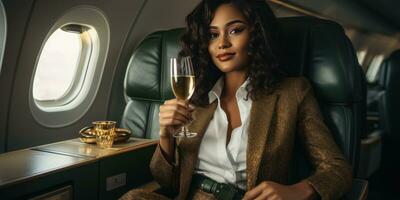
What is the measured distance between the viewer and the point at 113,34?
8.30ft

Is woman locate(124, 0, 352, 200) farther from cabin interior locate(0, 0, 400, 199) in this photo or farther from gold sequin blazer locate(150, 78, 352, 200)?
cabin interior locate(0, 0, 400, 199)

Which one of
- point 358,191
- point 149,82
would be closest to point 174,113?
point 358,191

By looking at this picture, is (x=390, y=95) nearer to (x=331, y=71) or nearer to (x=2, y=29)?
(x=331, y=71)

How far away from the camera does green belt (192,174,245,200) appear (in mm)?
1361

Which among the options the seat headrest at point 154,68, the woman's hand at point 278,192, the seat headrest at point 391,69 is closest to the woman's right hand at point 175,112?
the woman's hand at point 278,192

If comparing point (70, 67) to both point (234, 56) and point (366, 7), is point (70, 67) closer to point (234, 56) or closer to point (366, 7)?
point (234, 56)

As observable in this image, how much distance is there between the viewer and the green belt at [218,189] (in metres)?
1.36

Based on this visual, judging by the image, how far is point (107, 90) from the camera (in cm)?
269

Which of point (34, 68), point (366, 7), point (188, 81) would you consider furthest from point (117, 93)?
point (366, 7)

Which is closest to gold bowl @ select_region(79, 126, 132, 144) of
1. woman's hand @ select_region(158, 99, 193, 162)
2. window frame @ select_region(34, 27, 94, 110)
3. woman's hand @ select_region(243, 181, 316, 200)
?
woman's hand @ select_region(158, 99, 193, 162)

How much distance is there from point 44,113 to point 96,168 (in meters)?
0.95

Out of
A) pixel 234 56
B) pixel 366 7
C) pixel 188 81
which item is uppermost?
pixel 366 7

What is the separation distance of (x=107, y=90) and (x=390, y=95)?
7.34ft

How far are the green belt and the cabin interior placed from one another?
304 mm
